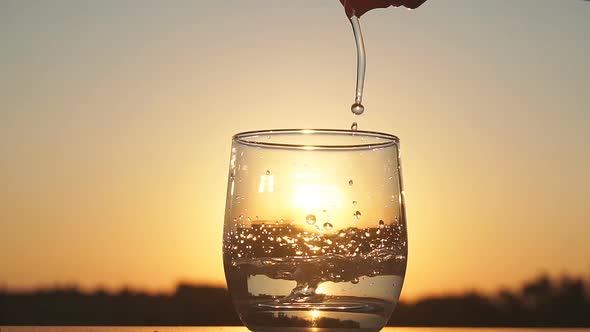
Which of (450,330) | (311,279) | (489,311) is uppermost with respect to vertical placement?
(311,279)

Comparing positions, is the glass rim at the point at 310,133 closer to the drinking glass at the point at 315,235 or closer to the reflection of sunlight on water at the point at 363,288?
the drinking glass at the point at 315,235

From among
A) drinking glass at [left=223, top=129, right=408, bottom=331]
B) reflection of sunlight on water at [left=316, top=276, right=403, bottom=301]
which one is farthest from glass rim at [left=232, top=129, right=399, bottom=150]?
reflection of sunlight on water at [left=316, top=276, right=403, bottom=301]

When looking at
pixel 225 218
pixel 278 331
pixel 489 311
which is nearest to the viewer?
pixel 278 331

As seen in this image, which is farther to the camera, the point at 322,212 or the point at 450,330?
the point at 450,330

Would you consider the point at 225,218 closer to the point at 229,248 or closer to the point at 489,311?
the point at 229,248

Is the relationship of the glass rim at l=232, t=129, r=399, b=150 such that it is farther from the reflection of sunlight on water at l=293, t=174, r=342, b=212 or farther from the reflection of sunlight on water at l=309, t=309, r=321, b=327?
the reflection of sunlight on water at l=309, t=309, r=321, b=327

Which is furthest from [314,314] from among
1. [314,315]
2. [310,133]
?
[310,133]

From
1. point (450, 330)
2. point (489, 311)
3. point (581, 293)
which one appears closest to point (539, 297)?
point (581, 293)

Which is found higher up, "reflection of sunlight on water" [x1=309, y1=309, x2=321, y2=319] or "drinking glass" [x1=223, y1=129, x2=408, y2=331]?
"drinking glass" [x1=223, y1=129, x2=408, y2=331]
